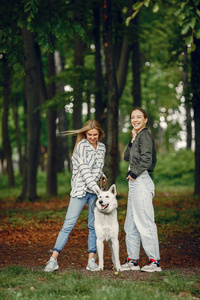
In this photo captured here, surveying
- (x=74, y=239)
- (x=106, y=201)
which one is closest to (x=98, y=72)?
(x=74, y=239)

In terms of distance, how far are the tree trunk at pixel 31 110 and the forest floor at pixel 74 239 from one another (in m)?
2.03

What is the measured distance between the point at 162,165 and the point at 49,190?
1142 cm

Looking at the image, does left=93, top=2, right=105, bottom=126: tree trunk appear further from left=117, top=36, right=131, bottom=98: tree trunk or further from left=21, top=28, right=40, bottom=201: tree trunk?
left=21, top=28, right=40, bottom=201: tree trunk

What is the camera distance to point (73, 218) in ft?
19.7

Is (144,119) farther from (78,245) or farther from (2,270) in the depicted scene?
(78,245)

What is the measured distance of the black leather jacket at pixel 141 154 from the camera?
5719mm

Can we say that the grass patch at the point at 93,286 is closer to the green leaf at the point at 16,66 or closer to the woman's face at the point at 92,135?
the woman's face at the point at 92,135

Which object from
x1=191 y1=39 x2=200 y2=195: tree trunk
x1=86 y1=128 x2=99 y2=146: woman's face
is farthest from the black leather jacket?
x1=191 y1=39 x2=200 y2=195: tree trunk

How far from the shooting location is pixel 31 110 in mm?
16047

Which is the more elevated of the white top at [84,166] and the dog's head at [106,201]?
the white top at [84,166]

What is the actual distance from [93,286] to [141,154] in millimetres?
1981

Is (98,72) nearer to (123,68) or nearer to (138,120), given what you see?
(123,68)

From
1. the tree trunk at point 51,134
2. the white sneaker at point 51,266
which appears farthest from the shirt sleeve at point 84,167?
the tree trunk at point 51,134

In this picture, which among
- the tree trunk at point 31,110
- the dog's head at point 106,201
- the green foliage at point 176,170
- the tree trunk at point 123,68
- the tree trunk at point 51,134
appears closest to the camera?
the dog's head at point 106,201
